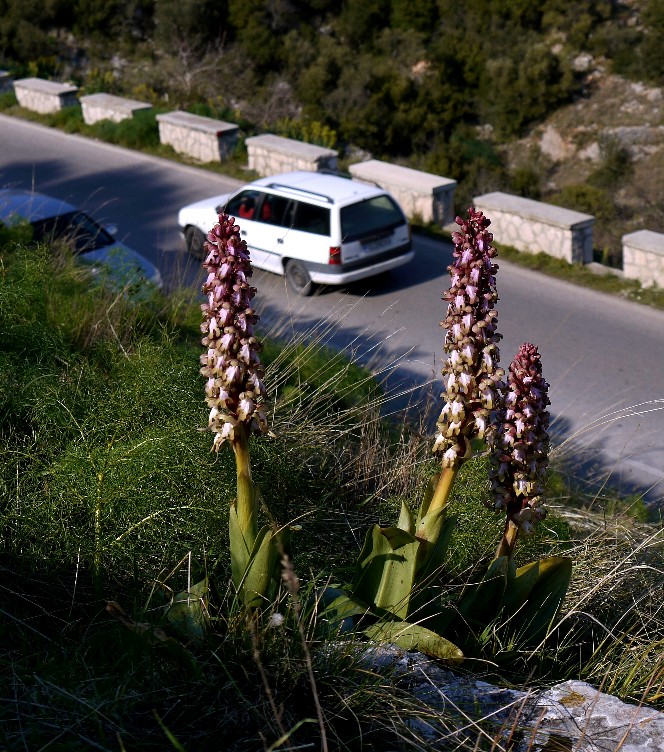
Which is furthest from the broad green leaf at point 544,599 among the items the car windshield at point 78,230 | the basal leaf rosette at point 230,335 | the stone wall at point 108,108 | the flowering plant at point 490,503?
the stone wall at point 108,108

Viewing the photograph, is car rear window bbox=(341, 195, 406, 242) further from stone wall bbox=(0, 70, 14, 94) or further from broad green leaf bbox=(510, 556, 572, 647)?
stone wall bbox=(0, 70, 14, 94)

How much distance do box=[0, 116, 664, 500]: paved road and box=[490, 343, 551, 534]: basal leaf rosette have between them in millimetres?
2779

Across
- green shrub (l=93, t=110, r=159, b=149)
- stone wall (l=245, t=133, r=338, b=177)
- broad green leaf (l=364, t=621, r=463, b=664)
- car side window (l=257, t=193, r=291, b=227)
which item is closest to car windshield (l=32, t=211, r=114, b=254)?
car side window (l=257, t=193, r=291, b=227)

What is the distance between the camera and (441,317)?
13.0 m

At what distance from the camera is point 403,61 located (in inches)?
1340

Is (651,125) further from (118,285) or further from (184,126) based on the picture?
(118,285)

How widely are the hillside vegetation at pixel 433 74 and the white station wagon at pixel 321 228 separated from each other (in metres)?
12.5

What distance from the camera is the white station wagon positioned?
42.3 feet

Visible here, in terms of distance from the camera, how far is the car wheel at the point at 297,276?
13258mm

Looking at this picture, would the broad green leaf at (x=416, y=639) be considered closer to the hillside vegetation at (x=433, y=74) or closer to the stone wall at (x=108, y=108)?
the stone wall at (x=108, y=108)

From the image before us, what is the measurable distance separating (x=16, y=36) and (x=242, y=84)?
8.30 m

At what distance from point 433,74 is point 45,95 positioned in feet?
46.7

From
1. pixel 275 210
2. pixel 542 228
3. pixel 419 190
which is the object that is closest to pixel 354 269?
pixel 275 210

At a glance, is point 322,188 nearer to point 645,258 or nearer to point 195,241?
point 195,241
